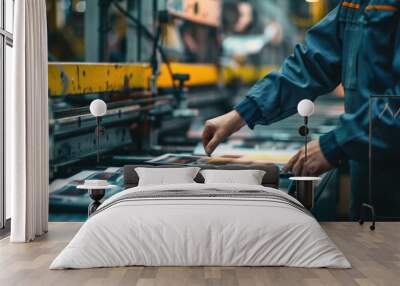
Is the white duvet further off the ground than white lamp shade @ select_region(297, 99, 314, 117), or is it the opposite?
white lamp shade @ select_region(297, 99, 314, 117)

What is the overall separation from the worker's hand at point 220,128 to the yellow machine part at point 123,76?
407mm

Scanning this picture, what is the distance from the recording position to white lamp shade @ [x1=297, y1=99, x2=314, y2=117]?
6.94 metres

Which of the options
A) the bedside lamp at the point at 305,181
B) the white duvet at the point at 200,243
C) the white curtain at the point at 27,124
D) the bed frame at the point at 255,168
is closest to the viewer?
the white duvet at the point at 200,243

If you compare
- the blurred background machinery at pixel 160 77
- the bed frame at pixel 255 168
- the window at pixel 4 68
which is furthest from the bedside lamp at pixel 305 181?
the window at pixel 4 68

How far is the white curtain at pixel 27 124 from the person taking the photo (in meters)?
5.95

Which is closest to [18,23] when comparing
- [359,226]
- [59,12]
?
[59,12]

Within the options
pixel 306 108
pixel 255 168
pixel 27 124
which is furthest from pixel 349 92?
pixel 27 124

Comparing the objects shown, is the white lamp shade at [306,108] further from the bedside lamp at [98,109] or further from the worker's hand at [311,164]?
the bedside lamp at [98,109]

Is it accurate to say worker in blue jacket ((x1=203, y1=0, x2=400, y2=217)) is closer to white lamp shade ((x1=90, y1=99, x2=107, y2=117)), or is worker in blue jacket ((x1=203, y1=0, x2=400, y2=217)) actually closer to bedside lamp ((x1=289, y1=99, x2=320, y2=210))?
bedside lamp ((x1=289, y1=99, x2=320, y2=210))

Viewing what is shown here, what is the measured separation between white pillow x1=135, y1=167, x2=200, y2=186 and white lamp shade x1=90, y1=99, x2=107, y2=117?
2.54ft

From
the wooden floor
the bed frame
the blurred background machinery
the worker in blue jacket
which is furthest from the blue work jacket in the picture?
the wooden floor

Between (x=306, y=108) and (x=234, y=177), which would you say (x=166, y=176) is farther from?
(x=306, y=108)

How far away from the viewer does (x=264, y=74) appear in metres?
7.46

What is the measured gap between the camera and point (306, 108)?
6.94 m
